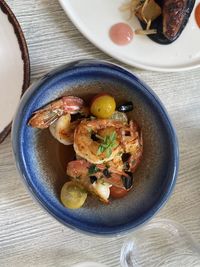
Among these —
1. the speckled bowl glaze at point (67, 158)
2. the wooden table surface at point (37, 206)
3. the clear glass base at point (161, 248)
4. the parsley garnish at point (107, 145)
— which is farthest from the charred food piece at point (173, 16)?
the clear glass base at point (161, 248)

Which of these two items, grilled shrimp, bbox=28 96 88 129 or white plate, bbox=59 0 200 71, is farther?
white plate, bbox=59 0 200 71

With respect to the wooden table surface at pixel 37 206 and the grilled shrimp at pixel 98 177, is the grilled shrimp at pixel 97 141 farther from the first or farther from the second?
the wooden table surface at pixel 37 206

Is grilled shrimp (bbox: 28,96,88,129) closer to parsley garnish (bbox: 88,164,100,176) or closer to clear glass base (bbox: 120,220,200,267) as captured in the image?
parsley garnish (bbox: 88,164,100,176)

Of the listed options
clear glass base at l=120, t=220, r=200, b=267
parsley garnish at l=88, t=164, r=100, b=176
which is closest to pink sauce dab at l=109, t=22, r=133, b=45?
parsley garnish at l=88, t=164, r=100, b=176

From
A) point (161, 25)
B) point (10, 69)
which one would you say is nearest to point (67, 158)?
point (10, 69)

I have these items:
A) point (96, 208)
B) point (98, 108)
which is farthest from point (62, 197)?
point (98, 108)

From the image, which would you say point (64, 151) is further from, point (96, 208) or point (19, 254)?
point (19, 254)
